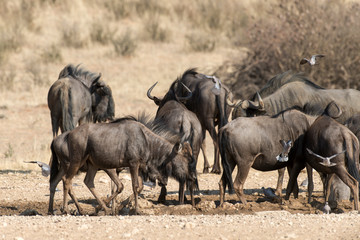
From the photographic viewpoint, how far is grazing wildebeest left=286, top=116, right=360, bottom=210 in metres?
9.16

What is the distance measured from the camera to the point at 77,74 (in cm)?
1416

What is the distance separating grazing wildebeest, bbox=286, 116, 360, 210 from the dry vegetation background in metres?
6.59

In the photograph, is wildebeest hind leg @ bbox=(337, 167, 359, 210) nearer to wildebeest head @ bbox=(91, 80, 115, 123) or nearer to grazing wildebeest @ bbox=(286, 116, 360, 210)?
grazing wildebeest @ bbox=(286, 116, 360, 210)

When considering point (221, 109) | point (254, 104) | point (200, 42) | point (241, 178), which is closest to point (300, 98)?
point (254, 104)

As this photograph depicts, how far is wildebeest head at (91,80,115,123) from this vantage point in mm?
14266

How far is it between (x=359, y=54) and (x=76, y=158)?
1240 centimetres

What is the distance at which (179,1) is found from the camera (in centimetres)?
3319

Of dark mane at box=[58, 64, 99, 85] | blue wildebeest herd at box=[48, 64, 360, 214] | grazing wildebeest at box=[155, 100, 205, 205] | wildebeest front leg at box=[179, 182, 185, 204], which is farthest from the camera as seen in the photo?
dark mane at box=[58, 64, 99, 85]

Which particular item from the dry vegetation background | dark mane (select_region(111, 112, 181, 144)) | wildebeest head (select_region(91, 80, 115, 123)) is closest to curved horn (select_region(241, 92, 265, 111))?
dark mane (select_region(111, 112, 181, 144))

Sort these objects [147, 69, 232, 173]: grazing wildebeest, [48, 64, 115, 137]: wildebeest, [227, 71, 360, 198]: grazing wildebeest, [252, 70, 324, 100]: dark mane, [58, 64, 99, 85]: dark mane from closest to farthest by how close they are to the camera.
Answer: [227, 71, 360, 198]: grazing wildebeest, [252, 70, 324, 100]: dark mane, [48, 64, 115, 137]: wildebeest, [147, 69, 232, 173]: grazing wildebeest, [58, 64, 99, 85]: dark mane

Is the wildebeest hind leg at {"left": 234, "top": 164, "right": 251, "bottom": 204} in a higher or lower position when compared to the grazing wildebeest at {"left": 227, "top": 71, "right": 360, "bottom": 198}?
lower

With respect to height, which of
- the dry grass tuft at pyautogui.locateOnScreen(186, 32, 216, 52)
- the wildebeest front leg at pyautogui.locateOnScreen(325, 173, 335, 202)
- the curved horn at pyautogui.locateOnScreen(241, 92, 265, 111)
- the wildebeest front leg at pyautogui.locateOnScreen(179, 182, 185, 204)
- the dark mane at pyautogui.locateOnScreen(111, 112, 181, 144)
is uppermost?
the dry grass tuft at pyautogui.locateOnScreen(186, 32, 216, 52)

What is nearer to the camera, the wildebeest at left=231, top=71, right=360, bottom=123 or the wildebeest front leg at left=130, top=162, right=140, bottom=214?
the wildebeest front leg at left=130, top=162, right=140, bottom=214

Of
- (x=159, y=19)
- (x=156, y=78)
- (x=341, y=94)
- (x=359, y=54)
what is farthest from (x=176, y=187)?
(x=159, y=19)
